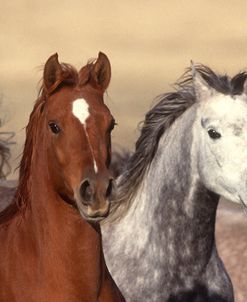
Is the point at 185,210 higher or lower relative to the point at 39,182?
lower

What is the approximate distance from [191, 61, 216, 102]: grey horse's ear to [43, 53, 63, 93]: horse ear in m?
2.28

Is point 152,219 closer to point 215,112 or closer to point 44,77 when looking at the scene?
point 215,112

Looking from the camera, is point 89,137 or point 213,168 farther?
point 213,168

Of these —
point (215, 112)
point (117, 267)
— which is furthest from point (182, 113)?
point (117, 267)

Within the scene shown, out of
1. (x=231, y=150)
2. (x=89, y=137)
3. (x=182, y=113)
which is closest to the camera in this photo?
(x=89, y=137)

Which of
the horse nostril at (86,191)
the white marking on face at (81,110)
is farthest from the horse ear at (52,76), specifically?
the horse nostril at (86,191)

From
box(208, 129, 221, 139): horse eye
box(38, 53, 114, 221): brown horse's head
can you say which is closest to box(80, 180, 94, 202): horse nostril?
box(38, 53, 114, 221): brown horse's head

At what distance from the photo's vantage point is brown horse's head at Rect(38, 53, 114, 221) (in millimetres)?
7109

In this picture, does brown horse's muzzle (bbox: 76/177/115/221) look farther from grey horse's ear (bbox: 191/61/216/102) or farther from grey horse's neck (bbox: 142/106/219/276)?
grey horse's ear (bbox: 191/61/216/102)

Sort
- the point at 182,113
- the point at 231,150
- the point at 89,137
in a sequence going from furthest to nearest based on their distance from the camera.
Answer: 1. the point at 182,113
2. the point at 231,150
3. the point at 89,137

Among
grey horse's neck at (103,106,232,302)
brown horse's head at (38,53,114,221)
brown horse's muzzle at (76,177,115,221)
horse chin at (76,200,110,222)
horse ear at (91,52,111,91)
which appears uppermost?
horse ear at (91,52,111,91)

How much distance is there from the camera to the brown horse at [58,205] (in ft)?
24.2

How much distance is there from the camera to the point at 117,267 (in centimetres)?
973

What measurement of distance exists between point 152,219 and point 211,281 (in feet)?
2.17
